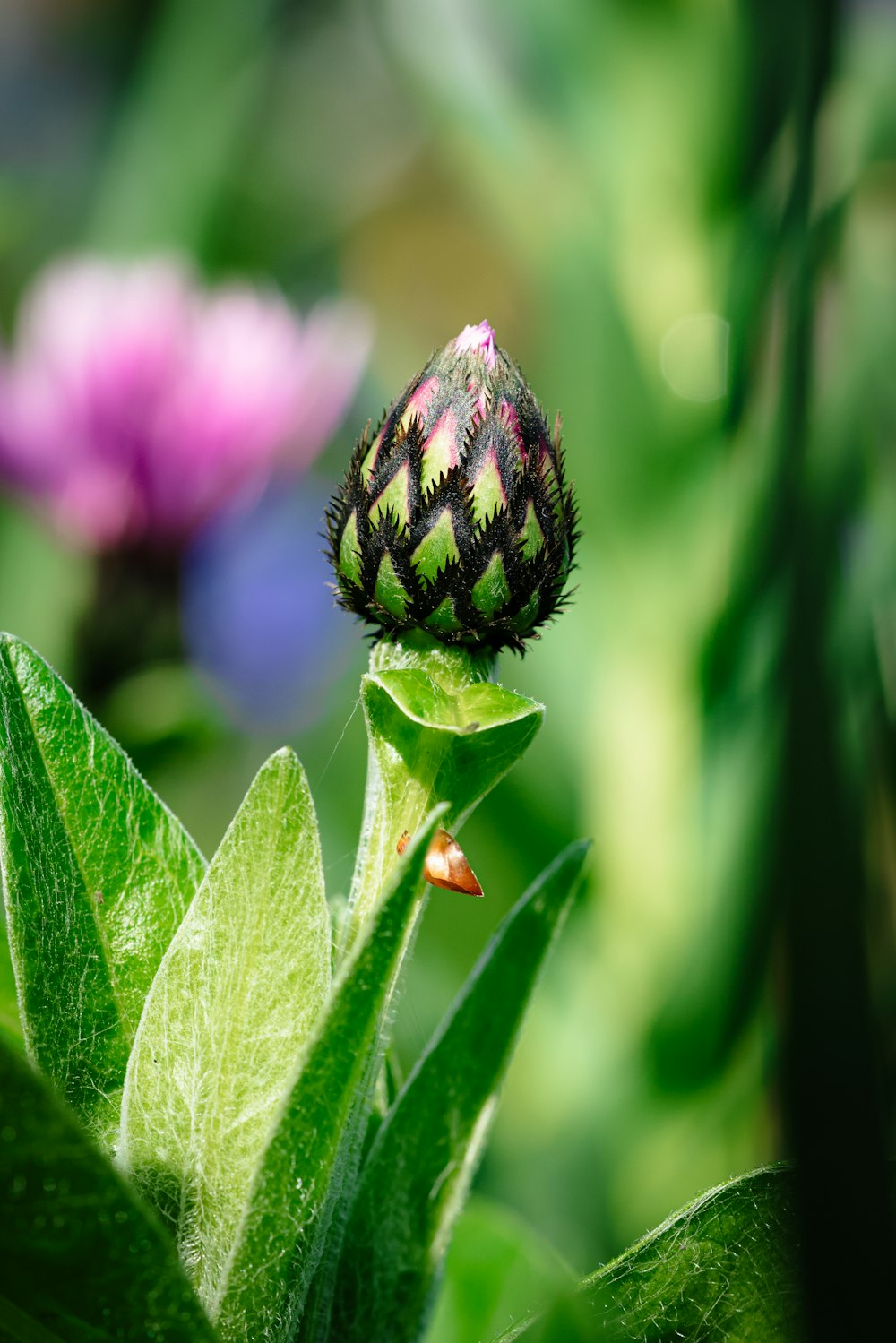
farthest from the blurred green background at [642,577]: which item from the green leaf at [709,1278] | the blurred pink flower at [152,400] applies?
the green leaf at [709,1278]

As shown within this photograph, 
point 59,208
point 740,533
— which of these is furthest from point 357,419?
point 740,533

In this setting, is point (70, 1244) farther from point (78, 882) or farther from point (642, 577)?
point (642, 577)

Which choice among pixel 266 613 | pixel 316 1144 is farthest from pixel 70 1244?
pixel 266 613

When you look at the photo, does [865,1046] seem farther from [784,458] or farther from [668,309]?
[668,309]

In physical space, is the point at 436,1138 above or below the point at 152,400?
below

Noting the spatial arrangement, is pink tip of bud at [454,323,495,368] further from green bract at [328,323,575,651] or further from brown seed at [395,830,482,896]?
brown seed at [395,830,482,896]

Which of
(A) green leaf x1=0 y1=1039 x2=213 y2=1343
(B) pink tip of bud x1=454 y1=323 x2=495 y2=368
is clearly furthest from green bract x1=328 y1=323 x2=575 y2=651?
(A) green leaf x1=0 y1=1039 x2=213 y2=1343
